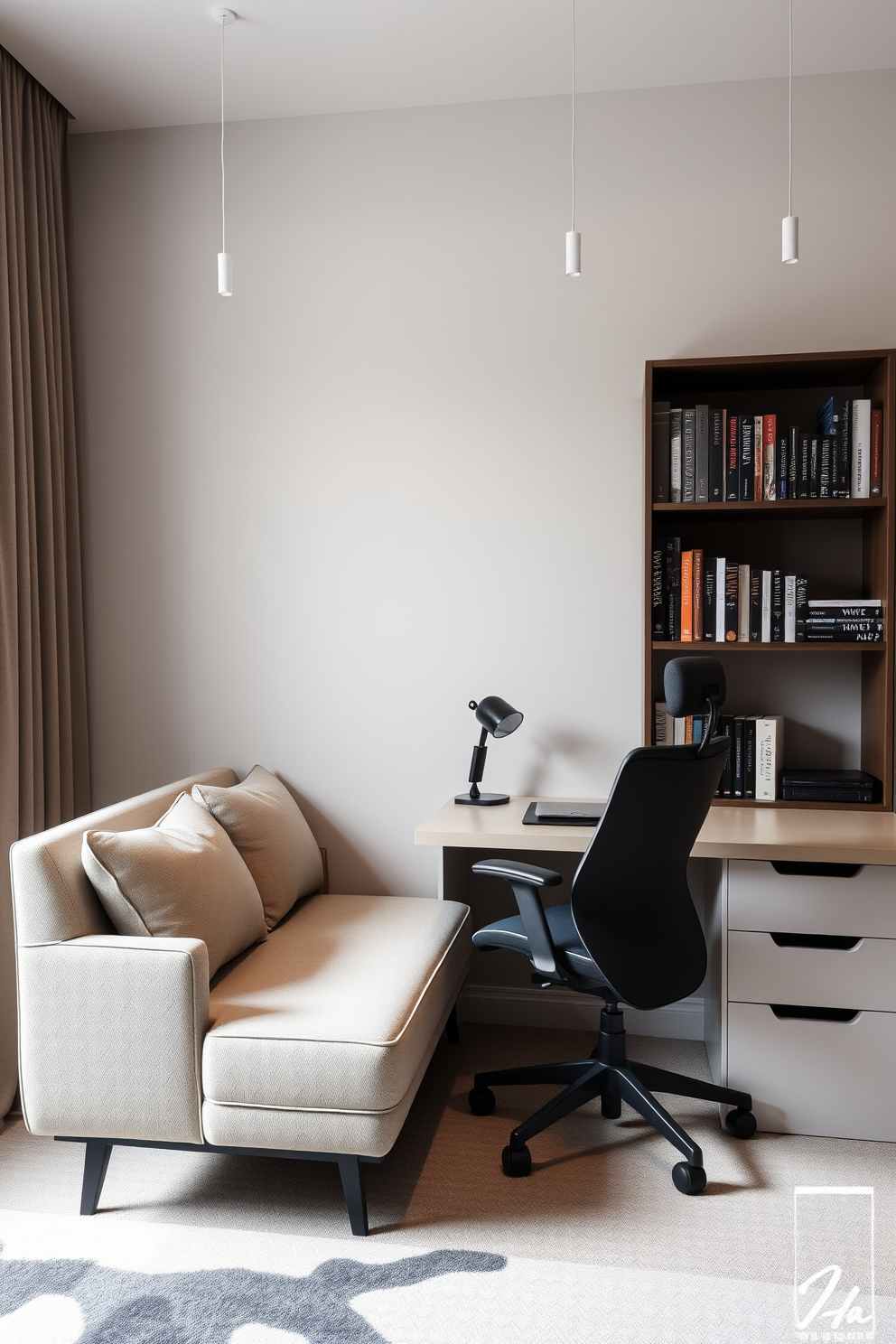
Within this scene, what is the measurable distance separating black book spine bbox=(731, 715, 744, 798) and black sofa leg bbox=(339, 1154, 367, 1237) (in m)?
1.40

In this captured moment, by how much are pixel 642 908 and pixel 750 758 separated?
2.48ft

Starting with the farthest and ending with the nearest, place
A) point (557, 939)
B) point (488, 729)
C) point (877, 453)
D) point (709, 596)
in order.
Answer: point (488, 729) < point (709, 596) < point (877, 453) < point (557, 939)

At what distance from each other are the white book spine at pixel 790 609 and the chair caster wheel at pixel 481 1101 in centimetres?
143

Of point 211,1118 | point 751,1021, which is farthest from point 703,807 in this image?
point 211,1118

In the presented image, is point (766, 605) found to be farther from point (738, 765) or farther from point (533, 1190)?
point (533, 1190)

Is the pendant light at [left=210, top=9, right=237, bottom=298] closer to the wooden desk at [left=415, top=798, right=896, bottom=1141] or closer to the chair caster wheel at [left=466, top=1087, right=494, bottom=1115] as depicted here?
the wooden desk at [left=415, top=798, right=896, bottom=1141]

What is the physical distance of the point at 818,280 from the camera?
9.13 ft

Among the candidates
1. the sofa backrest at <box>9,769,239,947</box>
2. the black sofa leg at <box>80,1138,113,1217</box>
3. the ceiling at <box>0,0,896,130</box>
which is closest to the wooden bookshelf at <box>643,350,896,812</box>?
the ceiling at <box>0,0,896,130</box>

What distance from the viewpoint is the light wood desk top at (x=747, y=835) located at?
225cm

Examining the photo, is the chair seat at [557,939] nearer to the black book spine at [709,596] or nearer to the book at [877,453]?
the black book spine at [709,596]

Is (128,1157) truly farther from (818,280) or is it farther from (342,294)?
(818,280)

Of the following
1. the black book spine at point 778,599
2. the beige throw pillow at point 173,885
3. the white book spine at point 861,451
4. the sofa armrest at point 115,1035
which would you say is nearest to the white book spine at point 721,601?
the black book spine at point 778,599

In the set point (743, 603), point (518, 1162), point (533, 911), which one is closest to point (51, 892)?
point (533, 911)

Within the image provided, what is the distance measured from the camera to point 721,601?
2.66 metres
